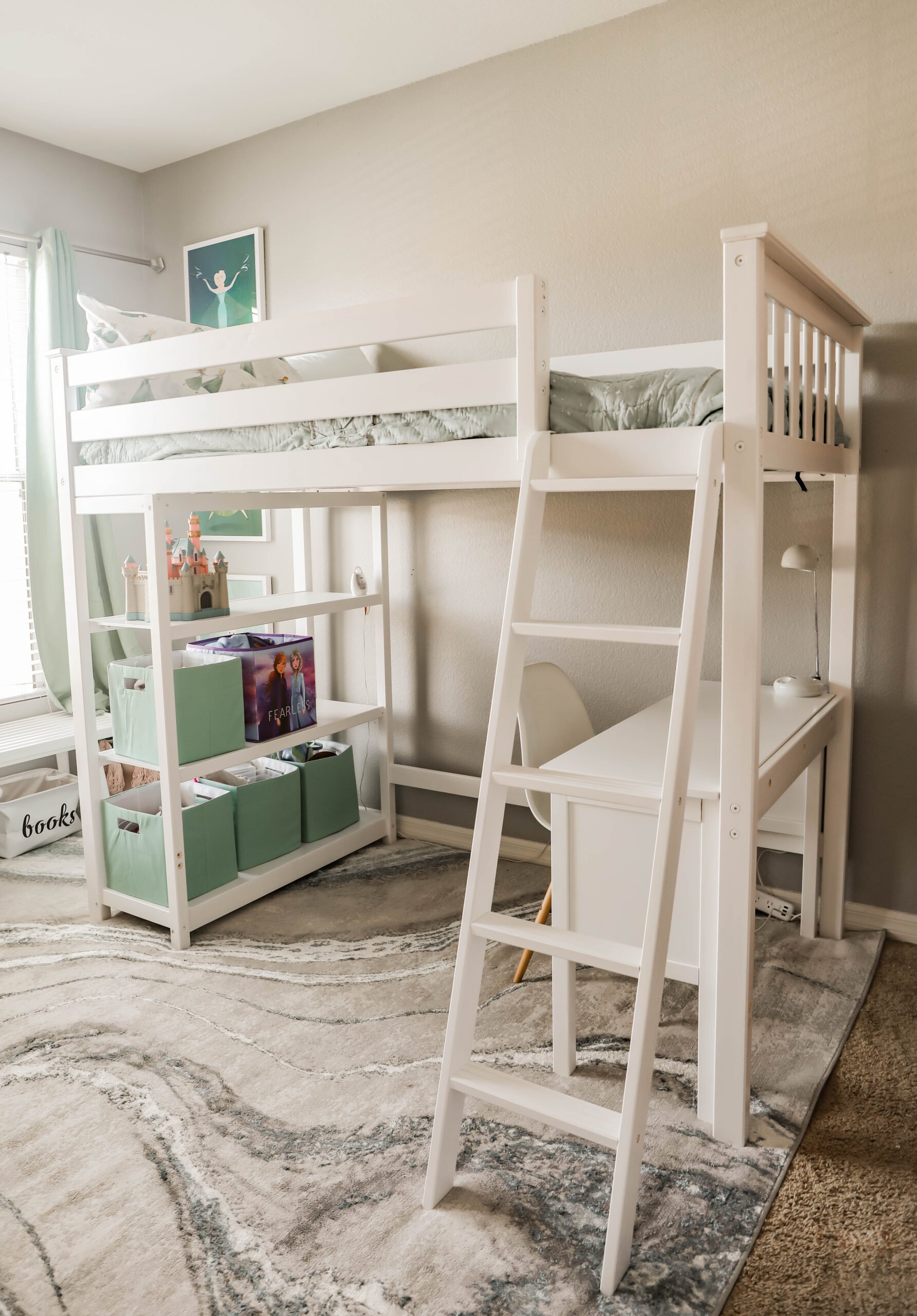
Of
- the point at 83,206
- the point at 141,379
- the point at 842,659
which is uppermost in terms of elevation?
the point at 83,206

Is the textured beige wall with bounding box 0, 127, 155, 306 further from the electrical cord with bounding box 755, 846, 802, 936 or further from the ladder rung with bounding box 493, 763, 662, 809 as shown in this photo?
the electrical cord with bounding box 755, 846, 802, 936

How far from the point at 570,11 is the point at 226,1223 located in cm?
308

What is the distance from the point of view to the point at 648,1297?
142cm

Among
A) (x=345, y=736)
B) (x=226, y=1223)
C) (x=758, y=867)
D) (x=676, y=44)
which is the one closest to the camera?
(x=226, y=1223)

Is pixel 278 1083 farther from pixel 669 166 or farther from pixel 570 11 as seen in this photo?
pixel 570 11

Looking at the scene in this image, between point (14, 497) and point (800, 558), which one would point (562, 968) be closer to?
point (800, 558)

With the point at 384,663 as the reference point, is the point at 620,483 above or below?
above

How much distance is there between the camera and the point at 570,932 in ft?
5.22

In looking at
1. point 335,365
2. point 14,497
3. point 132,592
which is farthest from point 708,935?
point 14,497

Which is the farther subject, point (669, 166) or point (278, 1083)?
point (669, 166)

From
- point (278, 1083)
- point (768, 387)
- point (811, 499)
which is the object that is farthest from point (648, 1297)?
point (811, 499)

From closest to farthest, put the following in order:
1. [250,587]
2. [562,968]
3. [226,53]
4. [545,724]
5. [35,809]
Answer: [562,968]
[545,724]
[226,53]
[35,809]
[250,587]

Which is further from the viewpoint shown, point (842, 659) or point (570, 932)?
point (842, 659)

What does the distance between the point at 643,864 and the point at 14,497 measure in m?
2.87
